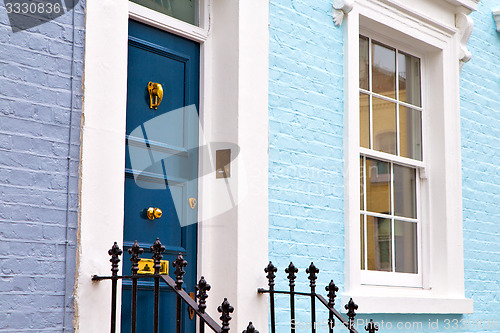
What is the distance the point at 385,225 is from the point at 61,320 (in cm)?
308

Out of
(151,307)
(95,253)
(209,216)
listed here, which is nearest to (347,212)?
(209,216)

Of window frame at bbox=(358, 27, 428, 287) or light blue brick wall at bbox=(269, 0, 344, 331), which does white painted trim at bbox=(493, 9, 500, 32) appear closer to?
window frame at bbox=(358, 27, 428, 287)

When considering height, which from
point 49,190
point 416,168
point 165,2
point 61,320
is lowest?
point 61,320

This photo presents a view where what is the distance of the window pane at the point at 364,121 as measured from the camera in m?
5.89

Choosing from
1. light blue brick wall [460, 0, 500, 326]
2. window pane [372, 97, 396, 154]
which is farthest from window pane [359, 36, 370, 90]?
light blue brick wall [460, 0, 500, 326]

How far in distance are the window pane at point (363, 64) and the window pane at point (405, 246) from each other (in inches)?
45.2

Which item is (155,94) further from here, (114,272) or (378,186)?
(378,186)

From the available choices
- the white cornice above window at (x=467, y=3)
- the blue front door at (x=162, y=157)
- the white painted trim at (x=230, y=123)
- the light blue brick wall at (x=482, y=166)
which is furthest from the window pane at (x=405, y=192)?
the blue front door at (x=162, y=157)

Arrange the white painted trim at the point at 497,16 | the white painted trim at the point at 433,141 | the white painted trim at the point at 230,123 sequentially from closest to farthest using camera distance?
the white painted trim at the point at 230,123, the white painted trim at the point at 433,141, the white painted trim at the point at 497,16

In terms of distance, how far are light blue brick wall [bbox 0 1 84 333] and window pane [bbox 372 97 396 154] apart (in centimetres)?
285

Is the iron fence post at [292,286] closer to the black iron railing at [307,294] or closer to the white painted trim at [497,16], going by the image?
the black iron railing at [307,294]

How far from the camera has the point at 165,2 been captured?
15.6 feet

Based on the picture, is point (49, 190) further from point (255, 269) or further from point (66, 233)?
point (255, 269)

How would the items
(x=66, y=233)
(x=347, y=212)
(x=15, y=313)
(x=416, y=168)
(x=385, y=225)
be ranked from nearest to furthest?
(x=15, y=313) < (x=66, y=233) < (x=347, y=212) < (x=385, y=225) < (x=416, y=168)
